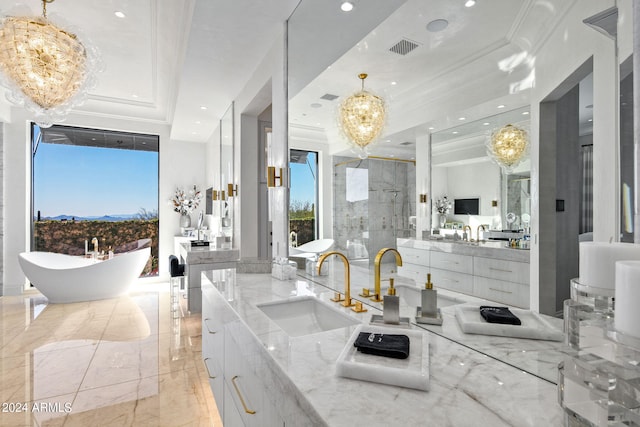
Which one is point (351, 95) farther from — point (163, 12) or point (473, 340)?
point (163, 12)

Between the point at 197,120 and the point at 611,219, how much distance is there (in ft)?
17.8

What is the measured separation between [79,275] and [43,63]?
332 centimetres

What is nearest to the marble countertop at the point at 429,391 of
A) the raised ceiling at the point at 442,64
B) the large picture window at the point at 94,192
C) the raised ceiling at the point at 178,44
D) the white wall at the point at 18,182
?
the raised ceiling at the point at 442,64

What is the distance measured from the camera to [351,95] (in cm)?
192

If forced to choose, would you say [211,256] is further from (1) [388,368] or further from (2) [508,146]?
(2) [508,146]

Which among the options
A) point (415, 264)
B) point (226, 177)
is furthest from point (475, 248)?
point (226, 177)

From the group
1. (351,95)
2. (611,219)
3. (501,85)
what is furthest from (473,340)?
(351,95)

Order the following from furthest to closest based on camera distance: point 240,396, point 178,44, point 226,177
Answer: point 226,177 < point 178,44 < point 240,396

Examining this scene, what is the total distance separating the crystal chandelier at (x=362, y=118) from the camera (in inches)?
68.5

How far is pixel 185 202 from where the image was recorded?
6.35m

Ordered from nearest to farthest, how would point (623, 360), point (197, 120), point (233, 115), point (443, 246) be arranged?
point (623, 360) < point (443, 246) < point (233, 115) < point (197, 120)

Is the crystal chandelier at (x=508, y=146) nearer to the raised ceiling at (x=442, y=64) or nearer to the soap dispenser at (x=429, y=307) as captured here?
the raised ceiling at (x=442, y=64)

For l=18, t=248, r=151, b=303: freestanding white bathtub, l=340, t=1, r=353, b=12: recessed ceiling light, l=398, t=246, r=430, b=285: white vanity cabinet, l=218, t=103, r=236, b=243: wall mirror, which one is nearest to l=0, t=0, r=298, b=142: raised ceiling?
l=218, t=103, r=236, b=243: wall mirror

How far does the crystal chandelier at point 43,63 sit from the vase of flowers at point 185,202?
3474 millimetres
